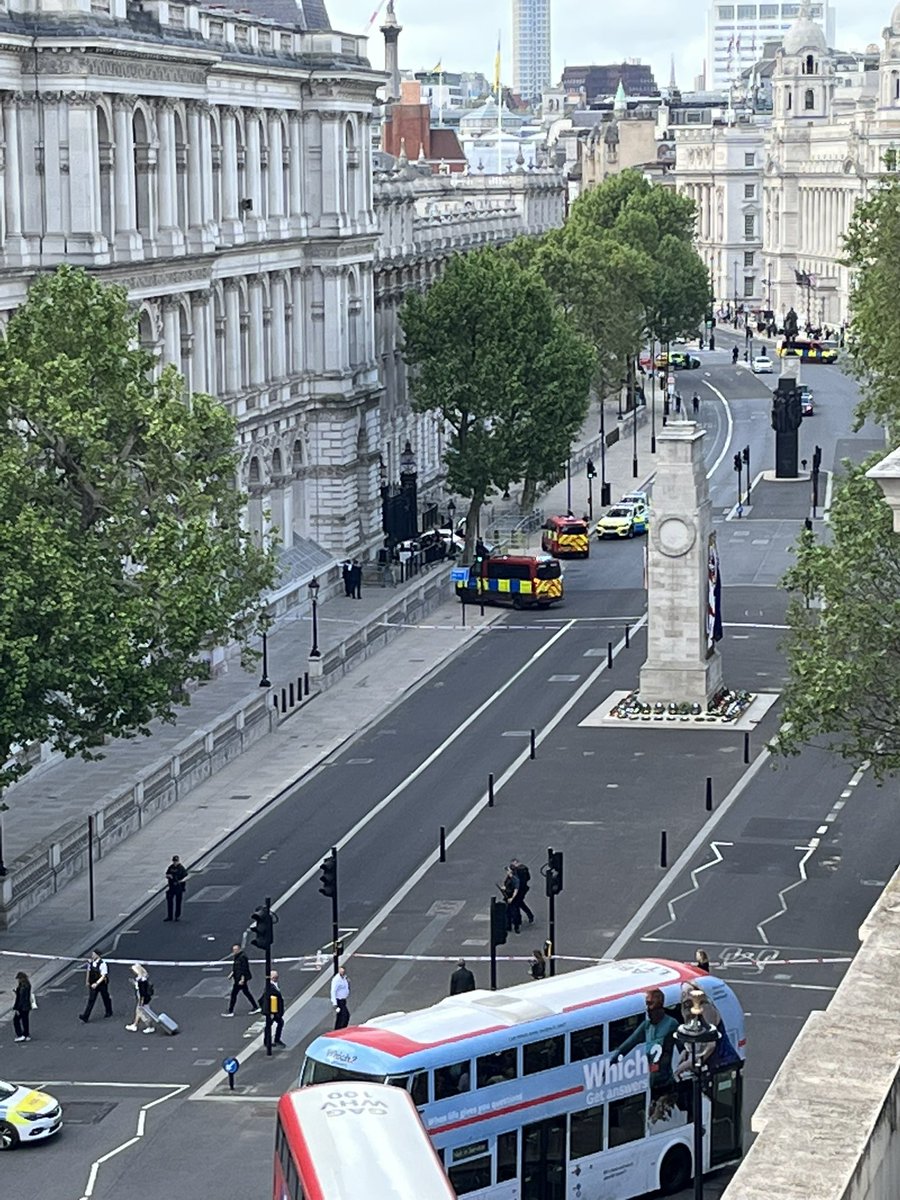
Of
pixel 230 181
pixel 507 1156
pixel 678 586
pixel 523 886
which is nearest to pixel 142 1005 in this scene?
pixel 523 886

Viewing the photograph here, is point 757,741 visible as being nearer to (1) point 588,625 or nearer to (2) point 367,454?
(1) point 588,625

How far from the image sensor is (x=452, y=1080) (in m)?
38.0

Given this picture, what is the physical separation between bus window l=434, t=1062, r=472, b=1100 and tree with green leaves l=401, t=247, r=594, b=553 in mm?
74537

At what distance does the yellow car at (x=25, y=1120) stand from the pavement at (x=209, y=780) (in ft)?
26.8

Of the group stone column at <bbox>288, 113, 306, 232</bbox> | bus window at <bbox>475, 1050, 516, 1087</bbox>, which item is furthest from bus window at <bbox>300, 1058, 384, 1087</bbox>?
stone column at <bbox>288, 113, 306, 232</bbox>

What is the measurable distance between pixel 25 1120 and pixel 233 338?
55788 millimetres

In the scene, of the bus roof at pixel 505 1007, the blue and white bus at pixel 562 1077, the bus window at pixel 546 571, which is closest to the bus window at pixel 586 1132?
the blue and white bus at pixel 562 1077

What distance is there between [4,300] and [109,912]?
2331 centimetres

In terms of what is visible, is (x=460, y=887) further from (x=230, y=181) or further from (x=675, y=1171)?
(x=230, y=181)

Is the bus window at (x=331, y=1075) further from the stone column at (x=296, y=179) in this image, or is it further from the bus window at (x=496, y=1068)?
the stone column at (x=296, y=179)

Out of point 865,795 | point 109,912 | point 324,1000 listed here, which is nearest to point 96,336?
point 109,912

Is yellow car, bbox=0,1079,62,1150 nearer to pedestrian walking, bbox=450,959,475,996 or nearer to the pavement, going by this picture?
pedestrian walking, bbox=450,959,475,996

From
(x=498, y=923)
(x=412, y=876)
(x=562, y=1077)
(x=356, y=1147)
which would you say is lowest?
(x=412, y=876)

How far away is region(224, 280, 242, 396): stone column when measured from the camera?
96.6 meters
